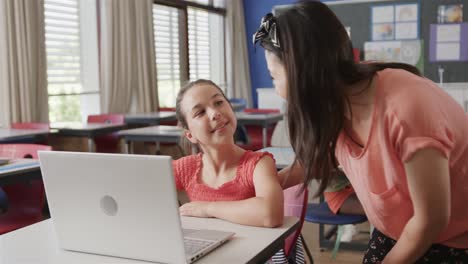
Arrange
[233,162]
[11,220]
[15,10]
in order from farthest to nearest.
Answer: [15,10] < [11,220] < [233,162]

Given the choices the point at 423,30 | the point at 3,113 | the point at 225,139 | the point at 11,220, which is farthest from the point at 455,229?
the point at 423,30

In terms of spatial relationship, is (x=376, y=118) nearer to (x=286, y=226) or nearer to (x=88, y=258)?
(x=286, y=226)

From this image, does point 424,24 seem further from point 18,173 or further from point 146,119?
point 18,173

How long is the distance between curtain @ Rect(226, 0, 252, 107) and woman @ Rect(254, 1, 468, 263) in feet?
26.4

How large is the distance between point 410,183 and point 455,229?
23 cm

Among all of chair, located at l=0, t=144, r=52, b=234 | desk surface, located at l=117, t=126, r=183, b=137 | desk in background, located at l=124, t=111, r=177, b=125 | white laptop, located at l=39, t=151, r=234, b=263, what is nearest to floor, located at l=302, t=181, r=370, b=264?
desk surface, located at l=117, t=126, r=183, b=137

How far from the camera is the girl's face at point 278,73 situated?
1102 millimetres

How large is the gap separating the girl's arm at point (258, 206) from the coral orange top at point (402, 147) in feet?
1.03

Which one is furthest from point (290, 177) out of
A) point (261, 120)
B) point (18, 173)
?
point (261, 120)

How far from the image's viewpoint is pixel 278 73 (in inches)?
44.2

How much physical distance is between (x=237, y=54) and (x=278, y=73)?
8.20 m

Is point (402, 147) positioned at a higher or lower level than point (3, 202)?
higher

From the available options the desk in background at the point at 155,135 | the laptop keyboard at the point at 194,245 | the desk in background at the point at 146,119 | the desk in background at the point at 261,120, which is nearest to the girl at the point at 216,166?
the laptop keyboard at the point at 194,245

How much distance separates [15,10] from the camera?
5.05m
